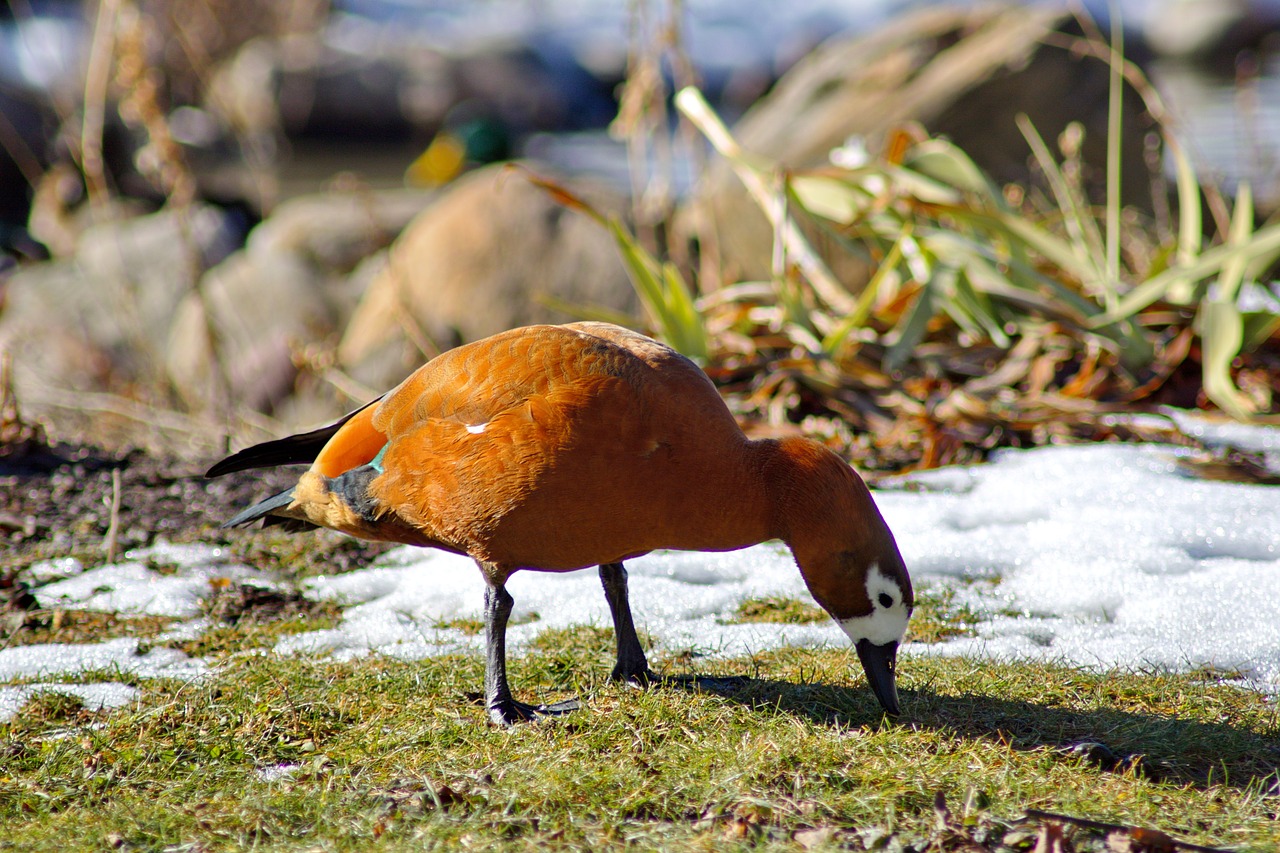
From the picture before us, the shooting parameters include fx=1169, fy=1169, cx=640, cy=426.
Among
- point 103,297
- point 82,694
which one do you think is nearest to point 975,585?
point 82,694

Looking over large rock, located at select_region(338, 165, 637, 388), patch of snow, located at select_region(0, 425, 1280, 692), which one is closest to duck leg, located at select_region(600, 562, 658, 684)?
patch of snow, located at select_region(0, 425, 1280, 692)

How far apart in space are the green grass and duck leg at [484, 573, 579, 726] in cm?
8

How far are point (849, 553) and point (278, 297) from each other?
7.68 metres

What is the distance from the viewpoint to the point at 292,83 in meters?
20.2

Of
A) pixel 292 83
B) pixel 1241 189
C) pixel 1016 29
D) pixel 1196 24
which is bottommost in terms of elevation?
pixel 1241 189

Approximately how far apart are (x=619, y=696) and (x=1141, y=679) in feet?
4.61

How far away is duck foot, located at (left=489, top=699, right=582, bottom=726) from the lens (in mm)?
2926

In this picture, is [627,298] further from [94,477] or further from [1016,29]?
[94,477]

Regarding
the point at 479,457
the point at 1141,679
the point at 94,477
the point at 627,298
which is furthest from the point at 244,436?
the point at 1141,679

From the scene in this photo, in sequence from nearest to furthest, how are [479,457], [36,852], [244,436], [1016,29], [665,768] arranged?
[36,852], [665,768], [479,457], [244,436], [1016,29]

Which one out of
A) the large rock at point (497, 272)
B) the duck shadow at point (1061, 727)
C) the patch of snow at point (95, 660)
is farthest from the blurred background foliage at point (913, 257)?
the patch of snow at point (95, 660)

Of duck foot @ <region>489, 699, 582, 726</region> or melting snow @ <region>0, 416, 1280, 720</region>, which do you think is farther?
melting snow @ <region>0, 416, 1280, 720</region>

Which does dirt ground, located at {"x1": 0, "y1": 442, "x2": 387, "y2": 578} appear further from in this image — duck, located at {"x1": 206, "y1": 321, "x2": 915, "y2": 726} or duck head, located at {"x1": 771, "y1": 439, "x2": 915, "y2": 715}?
duck head, located at {"x1": 771, "y1": 439, "x2": 915, "y2": 715}

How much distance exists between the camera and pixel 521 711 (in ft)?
9.73
